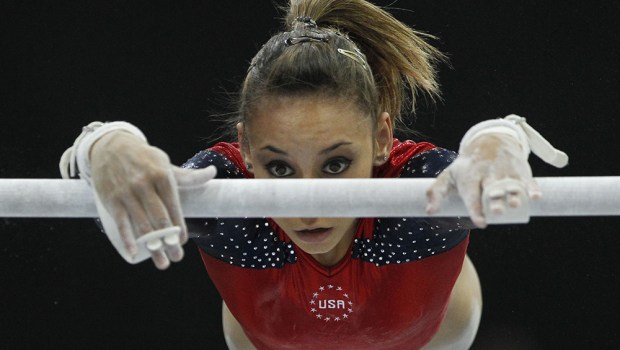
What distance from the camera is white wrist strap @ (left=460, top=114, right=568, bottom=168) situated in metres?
1.29

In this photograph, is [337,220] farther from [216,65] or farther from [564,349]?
[564,349]

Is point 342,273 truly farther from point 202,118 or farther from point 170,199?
point 202,118

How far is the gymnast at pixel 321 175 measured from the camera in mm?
1251

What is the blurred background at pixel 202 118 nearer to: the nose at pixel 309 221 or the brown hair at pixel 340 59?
the brown hair at pixel 340 59

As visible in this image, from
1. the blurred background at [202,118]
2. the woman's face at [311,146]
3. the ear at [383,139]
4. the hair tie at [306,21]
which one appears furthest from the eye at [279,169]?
the blurred background at [202,118]

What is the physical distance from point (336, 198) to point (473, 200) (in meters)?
0.20

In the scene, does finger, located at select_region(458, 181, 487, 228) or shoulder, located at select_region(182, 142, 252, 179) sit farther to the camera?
shoulder, located at select_region(182, 142, 252, 179)

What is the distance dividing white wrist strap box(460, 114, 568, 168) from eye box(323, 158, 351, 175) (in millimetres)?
285

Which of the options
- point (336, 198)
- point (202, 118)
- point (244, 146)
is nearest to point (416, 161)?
point (244, 146)

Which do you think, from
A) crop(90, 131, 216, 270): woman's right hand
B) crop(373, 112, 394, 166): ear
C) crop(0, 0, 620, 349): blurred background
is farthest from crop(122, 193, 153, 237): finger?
crop(0, 0, 620, 349): blurred background

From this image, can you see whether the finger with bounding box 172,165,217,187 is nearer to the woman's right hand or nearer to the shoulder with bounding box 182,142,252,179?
the woman's right hand

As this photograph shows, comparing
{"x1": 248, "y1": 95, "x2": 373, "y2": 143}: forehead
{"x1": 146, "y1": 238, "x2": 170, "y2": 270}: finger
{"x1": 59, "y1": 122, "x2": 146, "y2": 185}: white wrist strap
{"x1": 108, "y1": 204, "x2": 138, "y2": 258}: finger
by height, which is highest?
{"x1": 248, "y1": 95, "x2": 373, "y2": 143}: forehead

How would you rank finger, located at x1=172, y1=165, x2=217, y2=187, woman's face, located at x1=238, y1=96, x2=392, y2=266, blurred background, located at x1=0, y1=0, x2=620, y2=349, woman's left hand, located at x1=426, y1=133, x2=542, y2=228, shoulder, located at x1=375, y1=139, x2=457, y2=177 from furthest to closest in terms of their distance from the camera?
1. blurred background, located at x1=0, y1=0, x2=620, y2=349
2. shoulder, located at x1=375, y1=139, x2=457, y2=177
3. woman's face, located at x1=238, y1=96, x2=392, y2=266
4. finger, located at x1=172, y1=165, x2=217, y2=187
5. woman's left hand, located at x1=426, y1=133, x2=542, y2=228

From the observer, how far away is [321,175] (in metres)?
1.54
